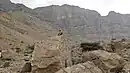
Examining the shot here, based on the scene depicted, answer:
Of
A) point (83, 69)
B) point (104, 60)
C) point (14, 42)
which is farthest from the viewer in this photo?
point (14, 42)

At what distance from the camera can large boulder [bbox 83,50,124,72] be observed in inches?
543

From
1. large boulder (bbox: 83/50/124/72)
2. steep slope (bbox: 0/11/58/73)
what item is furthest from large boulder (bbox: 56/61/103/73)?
steep slope (bbox: 0/11/58/73)

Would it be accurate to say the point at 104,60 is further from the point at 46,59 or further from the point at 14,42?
the point at 14,42

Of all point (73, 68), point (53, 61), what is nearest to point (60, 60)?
point (53, 61)

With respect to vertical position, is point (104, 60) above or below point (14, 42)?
above

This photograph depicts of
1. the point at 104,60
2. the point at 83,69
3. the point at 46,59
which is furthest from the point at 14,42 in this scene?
the point at 83,69

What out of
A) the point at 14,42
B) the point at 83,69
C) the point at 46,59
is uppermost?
the point at 46,59

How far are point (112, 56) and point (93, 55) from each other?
3.50ft

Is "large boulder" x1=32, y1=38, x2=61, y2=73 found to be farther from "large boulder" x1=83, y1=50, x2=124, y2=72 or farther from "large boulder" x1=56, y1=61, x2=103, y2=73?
"large boulder" x1=83, y1=50, x2=124, y2=72

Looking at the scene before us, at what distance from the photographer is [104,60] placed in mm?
14008

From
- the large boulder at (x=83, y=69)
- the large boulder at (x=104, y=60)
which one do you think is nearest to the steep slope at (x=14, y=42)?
the large boulder at (x=104, y=60)

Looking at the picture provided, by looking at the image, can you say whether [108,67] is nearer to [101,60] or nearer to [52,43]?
[101,60]

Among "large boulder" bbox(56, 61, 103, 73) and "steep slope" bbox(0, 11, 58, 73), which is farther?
"steep slope" bbox(0, 11, 58, 73)

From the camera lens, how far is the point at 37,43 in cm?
1475
